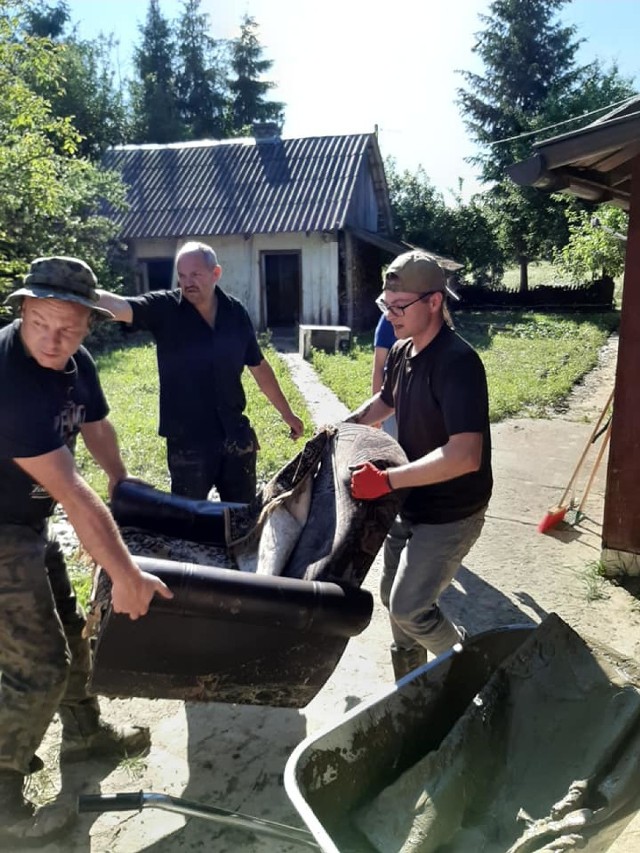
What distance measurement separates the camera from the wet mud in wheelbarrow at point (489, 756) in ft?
6.20

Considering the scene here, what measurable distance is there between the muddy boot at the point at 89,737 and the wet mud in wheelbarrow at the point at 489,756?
4.00 feet

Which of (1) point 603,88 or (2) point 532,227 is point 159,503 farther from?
(1) point 603,88

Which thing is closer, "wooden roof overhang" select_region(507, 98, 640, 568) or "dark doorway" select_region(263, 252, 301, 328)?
"wooden roof overhang" select_region(507, 98, 640, 568)

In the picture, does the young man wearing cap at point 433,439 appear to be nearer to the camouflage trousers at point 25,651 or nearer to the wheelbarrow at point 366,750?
the wheelbarrow at point 366,750

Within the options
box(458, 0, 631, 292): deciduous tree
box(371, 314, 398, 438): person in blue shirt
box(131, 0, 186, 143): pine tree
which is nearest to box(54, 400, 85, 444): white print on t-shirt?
box(371, 314, 398, 438): person in blue shirt

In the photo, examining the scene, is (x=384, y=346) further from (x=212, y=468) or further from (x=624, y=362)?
(x=212, y=468)

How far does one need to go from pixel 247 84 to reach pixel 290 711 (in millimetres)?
39435

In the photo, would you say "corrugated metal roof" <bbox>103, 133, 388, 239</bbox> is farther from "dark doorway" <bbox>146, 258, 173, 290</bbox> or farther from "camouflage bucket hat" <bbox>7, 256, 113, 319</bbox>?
"camouflage bucket hat" <bbox>7, 256, 113, 319</bbox>

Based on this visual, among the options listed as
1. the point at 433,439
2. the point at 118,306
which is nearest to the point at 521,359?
the point at 118,306

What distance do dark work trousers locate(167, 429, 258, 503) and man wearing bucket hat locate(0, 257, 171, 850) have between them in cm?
116

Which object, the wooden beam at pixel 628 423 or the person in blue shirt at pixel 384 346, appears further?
the person in blue shirt at pixel 384 346

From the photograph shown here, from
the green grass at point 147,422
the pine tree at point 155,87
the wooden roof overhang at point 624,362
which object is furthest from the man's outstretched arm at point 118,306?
the pine tree at point 155,87

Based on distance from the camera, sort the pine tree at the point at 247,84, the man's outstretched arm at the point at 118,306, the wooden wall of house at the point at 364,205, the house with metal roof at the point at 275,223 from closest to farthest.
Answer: the man's outstretched arm at the point at 118,306 → the house with metal roof at the point at 275,223 → the wooden wall of house at the point at 364,205 → the pine tree at the point at 247,84

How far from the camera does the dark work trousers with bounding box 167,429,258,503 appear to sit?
12.6 feet
